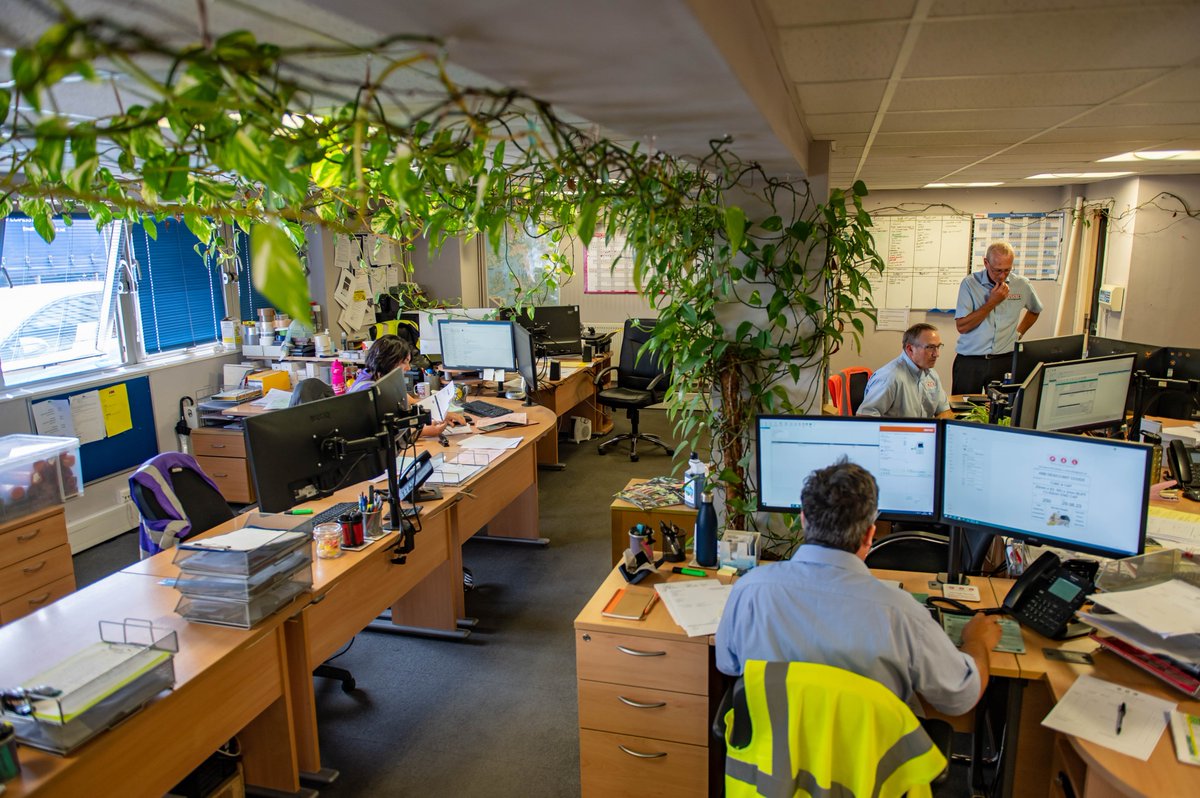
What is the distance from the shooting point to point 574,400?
681cm

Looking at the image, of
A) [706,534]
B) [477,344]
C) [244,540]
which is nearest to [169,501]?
[244,540]

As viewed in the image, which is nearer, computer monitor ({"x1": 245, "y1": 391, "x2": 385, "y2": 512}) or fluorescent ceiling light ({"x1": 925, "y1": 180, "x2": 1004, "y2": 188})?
computer monitor ({"x1": 245, "y1": 391, "x2": 385, "y2": 512})

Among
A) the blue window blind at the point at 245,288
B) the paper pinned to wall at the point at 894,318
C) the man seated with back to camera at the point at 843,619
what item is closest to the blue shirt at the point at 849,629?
the man seated with back to camera at the point at 843,619

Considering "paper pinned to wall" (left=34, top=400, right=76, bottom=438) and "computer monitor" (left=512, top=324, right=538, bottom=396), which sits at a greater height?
"computer monitor" (left=512, top=324, right=538, bottom=396)

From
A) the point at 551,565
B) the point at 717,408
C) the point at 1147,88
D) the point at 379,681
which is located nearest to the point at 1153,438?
the point at 1147,88

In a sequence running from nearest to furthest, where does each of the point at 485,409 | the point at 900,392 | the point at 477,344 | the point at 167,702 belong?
1. the point at 167,702
2. the point at 900,392
3. the point at 485,409
4. the point at 477,344

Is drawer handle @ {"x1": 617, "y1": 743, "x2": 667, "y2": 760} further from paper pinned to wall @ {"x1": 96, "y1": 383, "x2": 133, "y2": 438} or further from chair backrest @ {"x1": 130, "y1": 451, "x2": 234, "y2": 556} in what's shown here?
paper pinned to wall @ {"x1": 96, "y1": 383, "x2": 133, "y2": 438}

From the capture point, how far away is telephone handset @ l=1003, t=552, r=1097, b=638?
2262 mm

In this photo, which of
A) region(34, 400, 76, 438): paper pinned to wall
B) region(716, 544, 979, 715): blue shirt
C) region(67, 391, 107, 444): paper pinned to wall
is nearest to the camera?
region(716, 544, 979, 715): blue shirt

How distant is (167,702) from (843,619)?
1.76 m

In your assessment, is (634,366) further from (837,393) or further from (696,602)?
(696,602)

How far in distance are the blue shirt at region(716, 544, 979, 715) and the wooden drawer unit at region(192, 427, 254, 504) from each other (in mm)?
4592

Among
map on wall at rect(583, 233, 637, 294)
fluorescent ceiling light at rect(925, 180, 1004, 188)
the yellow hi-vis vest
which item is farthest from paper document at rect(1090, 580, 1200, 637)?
map on wall at rect(583, 233, 637, 294)

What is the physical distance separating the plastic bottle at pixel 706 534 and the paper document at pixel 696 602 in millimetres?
128
